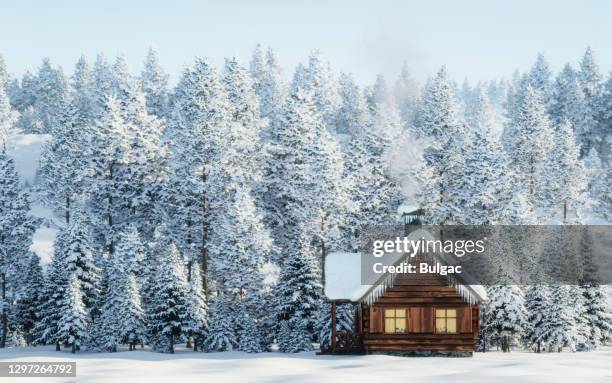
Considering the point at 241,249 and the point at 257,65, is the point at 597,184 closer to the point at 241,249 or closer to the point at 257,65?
the point at 241,249

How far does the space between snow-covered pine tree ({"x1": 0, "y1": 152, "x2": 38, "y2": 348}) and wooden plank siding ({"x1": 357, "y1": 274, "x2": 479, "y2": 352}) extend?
26.1 metres

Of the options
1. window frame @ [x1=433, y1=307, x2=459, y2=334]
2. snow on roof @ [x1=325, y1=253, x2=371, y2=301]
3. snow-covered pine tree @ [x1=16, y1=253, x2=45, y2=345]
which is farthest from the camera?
snow-covered pine tree @ [x1=16, y1=253, x2=45, y2=345]

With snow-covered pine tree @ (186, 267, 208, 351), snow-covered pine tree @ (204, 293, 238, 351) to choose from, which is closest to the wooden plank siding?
snow-covered pine tree @ (204, 293, 238, 351)

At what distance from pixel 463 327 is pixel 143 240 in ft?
75.7

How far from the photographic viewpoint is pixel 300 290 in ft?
127

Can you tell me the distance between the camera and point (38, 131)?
4513 inches

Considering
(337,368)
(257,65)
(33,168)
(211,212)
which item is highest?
(257,65)

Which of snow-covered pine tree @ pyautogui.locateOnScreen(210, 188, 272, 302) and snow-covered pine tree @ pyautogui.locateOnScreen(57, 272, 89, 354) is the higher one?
snow-covered pine tree @ pyautogui.locateOnScreen(210, 188, 272, 302)

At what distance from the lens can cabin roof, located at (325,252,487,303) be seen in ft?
103

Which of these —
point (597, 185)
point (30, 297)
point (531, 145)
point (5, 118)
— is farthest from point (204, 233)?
point (5, 118)

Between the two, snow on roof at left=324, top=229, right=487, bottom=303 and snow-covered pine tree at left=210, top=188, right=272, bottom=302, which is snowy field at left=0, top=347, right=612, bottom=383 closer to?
snow on roof at left=324, top=229, right=487, bottom=303

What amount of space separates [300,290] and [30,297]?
18949mm

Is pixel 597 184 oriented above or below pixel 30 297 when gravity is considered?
above

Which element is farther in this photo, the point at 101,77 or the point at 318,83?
the point at 101,77
